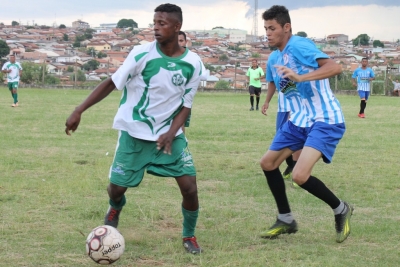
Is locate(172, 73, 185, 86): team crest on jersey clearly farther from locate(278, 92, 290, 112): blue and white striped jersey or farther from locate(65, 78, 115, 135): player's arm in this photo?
locate(278, 92, 290, 112): blue and white striped jersey

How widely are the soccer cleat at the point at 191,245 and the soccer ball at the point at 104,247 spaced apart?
2.30ft

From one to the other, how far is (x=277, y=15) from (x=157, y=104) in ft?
4.81

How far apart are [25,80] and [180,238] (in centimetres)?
3620

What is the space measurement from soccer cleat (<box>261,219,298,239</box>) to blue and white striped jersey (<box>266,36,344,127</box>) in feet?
3.07

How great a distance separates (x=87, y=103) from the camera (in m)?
5.55

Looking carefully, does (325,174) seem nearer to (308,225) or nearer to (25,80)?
(308,225)

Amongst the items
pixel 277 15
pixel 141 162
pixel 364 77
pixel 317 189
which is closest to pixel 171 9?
pixel 277 15

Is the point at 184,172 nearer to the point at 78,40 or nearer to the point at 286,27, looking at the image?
the point at 286,27

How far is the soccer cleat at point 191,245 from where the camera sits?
578cm

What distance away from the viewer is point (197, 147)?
42.6 feet

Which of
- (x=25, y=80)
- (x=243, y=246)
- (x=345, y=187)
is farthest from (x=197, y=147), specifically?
(x=25, y=80)

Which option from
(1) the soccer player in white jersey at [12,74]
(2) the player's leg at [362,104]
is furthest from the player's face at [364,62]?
(1) the soccer player in white jersey at [12,74]

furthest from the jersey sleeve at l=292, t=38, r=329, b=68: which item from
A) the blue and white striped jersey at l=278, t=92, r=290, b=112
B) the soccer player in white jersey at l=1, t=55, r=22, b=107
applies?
the soccer player in white jersey at l=1, t=55, r=22, b=107

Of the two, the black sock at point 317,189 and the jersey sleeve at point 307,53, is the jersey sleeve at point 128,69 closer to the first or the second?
the jersey sleeve at point 307,53
